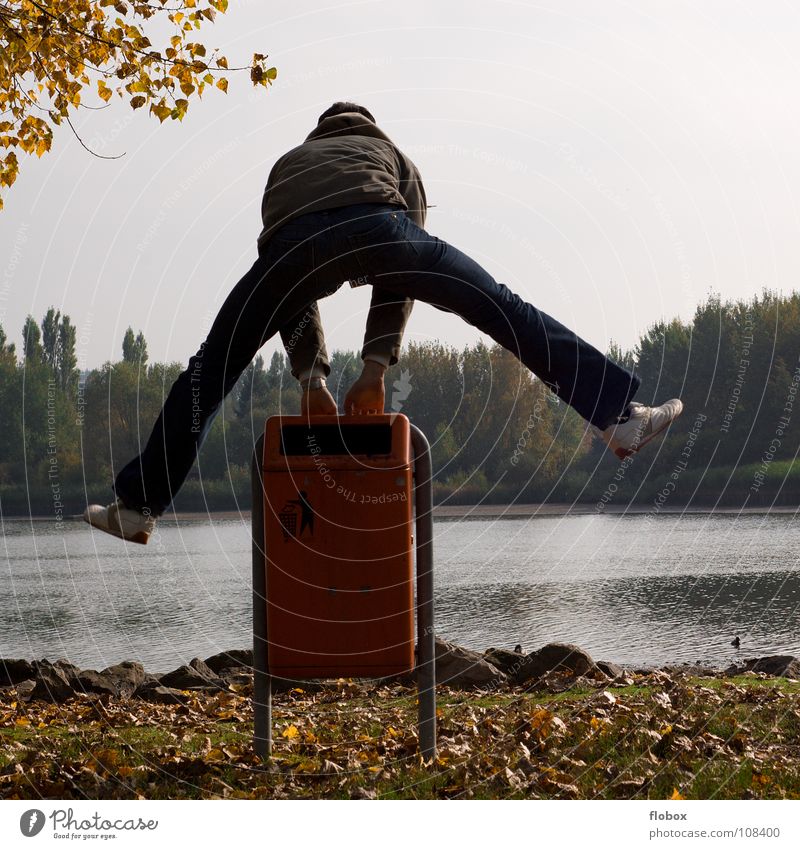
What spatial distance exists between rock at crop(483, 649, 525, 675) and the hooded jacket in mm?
4778

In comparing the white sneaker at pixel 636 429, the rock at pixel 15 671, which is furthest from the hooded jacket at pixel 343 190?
the rock at pixel 15 671

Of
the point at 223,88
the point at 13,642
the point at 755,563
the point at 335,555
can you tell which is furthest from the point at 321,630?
the point at 755,563

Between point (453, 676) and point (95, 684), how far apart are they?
3325mm

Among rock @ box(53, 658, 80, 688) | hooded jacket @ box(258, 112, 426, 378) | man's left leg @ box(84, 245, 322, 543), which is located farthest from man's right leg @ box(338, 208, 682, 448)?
rock @ box(53, 658, 80, 688)

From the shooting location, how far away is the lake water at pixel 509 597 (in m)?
13.5

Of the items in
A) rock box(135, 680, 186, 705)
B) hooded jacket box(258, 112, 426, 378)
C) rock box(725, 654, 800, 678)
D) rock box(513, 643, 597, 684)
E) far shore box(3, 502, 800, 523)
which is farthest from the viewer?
far shore box(3, 502, 800, 523)

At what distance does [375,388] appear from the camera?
5.60 meters

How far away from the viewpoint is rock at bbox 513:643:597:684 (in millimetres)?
9109

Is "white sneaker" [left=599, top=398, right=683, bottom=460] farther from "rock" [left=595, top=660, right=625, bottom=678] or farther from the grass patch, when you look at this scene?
"rock" [left=595, top=660, right=625, bottom=678]

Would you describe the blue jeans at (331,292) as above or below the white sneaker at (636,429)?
above

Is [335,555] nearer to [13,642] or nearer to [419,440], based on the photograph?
[419,440]

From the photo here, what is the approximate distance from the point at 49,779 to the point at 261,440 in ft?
7.07

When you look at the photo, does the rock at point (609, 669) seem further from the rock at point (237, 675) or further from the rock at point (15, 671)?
the rock at point (15, 671)
